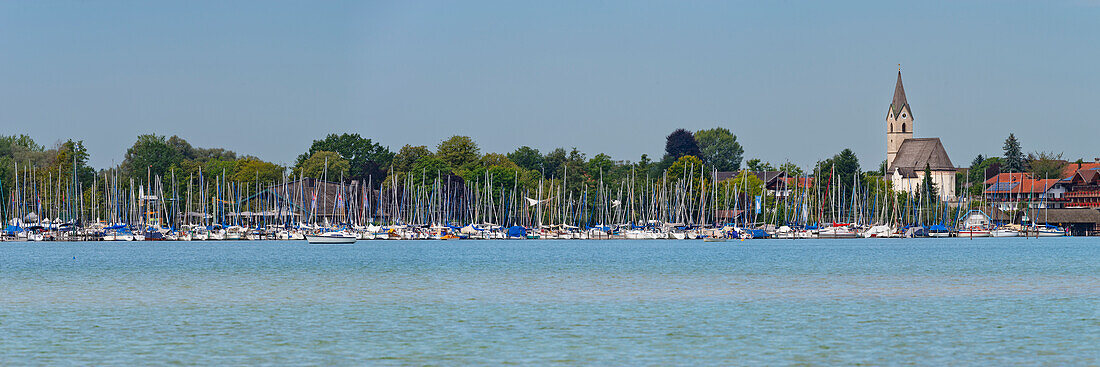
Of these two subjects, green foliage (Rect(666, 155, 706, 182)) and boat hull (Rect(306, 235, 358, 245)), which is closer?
boat hull (Rect(306, 235, 358, 245))

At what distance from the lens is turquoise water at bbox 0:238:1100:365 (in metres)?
32.5

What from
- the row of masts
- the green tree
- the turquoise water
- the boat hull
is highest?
the green tree

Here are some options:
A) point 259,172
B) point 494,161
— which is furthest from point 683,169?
point 259,172

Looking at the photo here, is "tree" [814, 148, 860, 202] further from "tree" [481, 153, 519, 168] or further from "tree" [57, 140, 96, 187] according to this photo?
"tree" [57, 140, 96, 187]

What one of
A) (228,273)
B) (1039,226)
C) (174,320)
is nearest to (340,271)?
(228,273)

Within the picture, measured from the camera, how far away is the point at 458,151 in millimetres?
197375

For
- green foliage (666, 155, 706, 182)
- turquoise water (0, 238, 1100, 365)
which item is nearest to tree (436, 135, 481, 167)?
green foliage (666, 155, 706, 182)

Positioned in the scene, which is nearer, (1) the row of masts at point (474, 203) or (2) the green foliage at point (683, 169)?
(1) the row of masts at point (474, 203)

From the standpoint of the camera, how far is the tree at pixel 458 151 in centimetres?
19650

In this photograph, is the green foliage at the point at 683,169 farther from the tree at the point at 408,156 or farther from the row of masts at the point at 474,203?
the tree at the point at 408,156

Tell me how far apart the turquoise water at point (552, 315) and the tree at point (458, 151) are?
380ft

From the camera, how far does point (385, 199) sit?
173000 millimetres

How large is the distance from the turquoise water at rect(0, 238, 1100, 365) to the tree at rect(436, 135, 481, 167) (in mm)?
115830

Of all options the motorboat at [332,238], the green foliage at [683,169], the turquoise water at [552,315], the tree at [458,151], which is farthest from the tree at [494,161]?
the turquoise water at [552,315]
